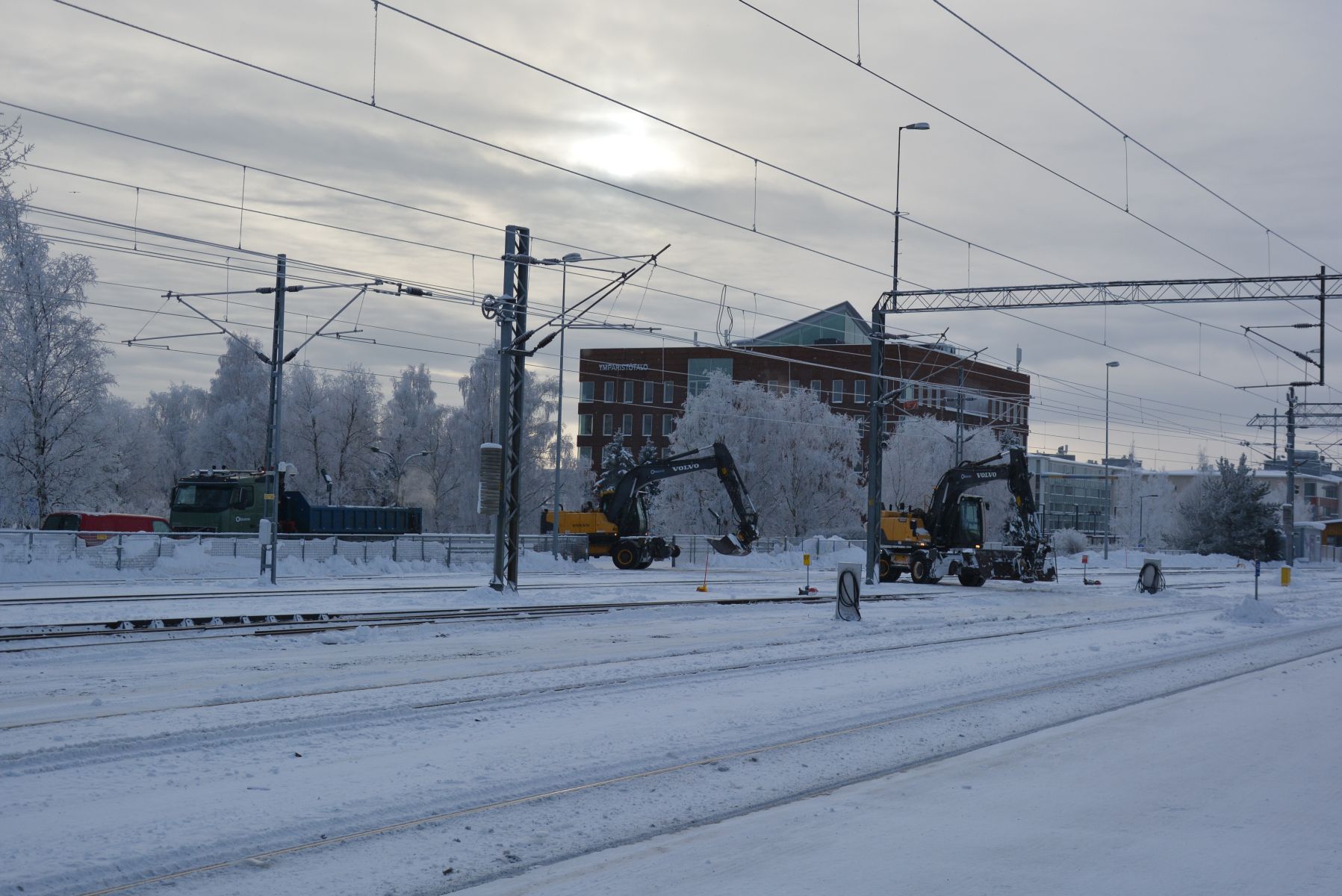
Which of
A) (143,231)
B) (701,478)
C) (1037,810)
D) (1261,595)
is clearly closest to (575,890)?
(1037,810)

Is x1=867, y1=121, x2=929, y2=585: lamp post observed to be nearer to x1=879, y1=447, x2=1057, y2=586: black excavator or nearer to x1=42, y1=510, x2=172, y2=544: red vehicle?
x1=879, y1=447, x2=1057, y2=586: black excavator

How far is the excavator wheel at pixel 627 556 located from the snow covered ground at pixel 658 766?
25.6 meters

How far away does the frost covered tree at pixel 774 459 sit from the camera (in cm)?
7081

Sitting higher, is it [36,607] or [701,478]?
[701,478]

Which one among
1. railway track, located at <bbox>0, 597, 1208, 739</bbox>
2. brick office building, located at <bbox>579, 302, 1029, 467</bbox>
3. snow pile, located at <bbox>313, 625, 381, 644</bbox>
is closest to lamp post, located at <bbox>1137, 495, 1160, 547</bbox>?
brick office building, located at <bbox>579, 302, 1029, 467</bbox>

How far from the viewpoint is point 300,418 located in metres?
76.4

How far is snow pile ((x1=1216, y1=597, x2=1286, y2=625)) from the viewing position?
26.2 m

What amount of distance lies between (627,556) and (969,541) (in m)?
12.4

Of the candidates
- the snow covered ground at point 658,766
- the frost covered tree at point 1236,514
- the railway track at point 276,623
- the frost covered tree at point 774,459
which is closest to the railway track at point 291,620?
the railway track at point 276,623

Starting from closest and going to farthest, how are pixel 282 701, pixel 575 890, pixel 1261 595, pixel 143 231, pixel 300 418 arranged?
pixel 575 890
pixel 282 701
pixel 143 231
pixel 1261 595
pixel 300 418

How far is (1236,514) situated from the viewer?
79.9 meters

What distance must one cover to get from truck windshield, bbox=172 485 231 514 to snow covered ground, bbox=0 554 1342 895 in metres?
25.6

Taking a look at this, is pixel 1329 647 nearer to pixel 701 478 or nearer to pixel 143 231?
pixel 143 231

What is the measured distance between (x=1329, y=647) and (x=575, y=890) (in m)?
18.9
